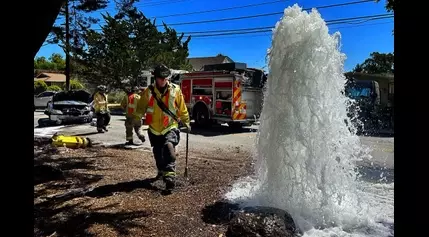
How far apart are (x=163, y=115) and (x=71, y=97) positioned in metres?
12.6

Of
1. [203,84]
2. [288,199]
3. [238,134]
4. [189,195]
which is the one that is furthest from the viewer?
[203,84]

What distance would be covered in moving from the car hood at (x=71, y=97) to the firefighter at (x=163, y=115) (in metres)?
11.6

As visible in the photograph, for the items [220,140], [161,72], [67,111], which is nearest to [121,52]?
[67,111]

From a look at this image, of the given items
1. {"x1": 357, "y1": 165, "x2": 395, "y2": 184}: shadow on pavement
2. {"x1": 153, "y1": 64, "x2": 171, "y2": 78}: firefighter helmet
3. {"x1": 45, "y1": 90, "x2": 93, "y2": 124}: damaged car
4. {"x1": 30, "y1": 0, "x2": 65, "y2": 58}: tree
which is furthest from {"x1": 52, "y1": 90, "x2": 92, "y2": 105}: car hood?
{"x1": 30, "y1": 0, "x2": 65, "y2": 58}: tree

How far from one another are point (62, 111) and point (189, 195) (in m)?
12.2

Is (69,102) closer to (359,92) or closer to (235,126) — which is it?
(235,126)

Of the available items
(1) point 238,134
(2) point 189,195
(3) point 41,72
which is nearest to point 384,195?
(2) point 189,195

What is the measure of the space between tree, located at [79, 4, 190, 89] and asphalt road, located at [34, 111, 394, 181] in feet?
26.7

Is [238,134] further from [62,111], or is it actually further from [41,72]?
[41,72]

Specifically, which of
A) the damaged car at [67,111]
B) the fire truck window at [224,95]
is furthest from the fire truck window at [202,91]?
the damaged car at [67,111]

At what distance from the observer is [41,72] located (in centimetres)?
5297

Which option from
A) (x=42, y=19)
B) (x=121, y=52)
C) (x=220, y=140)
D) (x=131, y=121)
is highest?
(x=121, y=52)

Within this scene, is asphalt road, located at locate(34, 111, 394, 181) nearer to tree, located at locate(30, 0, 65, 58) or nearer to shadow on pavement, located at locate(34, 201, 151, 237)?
shadow on pavement, located at locate(34, 201, 151, 237)

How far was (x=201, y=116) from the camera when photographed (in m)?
15.7
